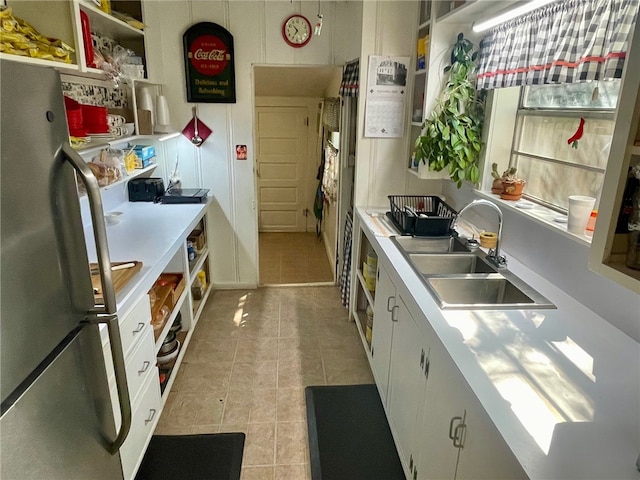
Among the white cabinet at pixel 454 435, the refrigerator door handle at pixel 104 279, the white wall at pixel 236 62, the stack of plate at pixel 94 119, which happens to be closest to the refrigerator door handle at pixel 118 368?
the refrigerator door handle at pixel 104 279

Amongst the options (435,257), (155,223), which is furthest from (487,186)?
(155,223)

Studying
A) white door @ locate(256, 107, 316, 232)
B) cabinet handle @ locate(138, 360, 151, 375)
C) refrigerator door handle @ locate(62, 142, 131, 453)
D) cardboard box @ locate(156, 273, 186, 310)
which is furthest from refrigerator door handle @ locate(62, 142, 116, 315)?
white door @ locate(256, 107, 316, 232)

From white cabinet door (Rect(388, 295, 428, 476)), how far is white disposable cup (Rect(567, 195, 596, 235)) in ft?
2.26

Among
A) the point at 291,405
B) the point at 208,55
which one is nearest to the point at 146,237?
the point at 291,405

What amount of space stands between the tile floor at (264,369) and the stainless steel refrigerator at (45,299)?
1.08 m

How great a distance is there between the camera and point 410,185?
2.99m

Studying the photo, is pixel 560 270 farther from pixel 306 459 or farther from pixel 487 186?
Answer: pixel 306 459

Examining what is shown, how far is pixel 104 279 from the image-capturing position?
112cm

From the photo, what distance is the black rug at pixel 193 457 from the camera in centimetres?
194

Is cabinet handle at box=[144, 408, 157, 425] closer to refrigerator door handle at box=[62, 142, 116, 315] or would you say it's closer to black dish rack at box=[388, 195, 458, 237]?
refrigerator door handle at box=[62, 142, 116, 315]

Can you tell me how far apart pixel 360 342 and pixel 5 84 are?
8.47 ft

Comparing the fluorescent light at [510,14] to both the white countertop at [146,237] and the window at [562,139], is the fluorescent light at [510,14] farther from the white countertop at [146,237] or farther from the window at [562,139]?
the white countertop at [146,237]

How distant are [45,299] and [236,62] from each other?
2.75 meters

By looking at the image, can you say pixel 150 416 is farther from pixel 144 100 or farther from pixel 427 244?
pixel 144 100
